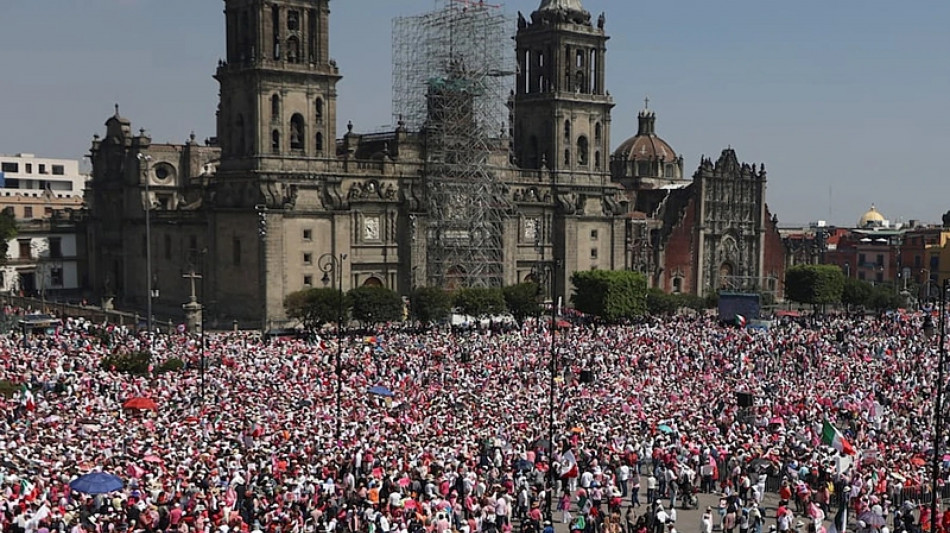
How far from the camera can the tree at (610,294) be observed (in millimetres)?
69812

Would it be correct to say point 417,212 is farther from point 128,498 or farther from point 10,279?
point 128,498

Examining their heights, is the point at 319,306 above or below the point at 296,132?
below

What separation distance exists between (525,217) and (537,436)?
48.6 meters

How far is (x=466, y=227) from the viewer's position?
7562 centimetres

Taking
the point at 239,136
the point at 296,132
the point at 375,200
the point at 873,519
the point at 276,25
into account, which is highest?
the point at 276,25

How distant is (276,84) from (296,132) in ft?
10.7

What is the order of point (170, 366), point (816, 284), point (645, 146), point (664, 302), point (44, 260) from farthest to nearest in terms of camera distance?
point (645, 146), point (44, 260), point (816, 284), point (664, 302), point (170, 366)

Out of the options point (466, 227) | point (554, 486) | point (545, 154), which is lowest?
point (554, 486)

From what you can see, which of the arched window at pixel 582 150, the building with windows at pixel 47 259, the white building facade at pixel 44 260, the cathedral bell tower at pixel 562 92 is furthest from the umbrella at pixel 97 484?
the white building facade at pixel 44 260

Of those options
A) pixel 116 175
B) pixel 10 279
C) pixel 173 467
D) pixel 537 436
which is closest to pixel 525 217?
pixel 116 175

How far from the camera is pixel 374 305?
62719mm

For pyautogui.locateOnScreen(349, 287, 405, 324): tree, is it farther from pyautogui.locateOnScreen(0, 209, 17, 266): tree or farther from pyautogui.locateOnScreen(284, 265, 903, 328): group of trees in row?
pyautogui.locateOnScreen(0, 209, 17, 266): tree

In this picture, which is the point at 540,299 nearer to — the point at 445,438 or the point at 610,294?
the point at 610,294

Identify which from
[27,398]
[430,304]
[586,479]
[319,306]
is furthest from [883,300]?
[27,398]
